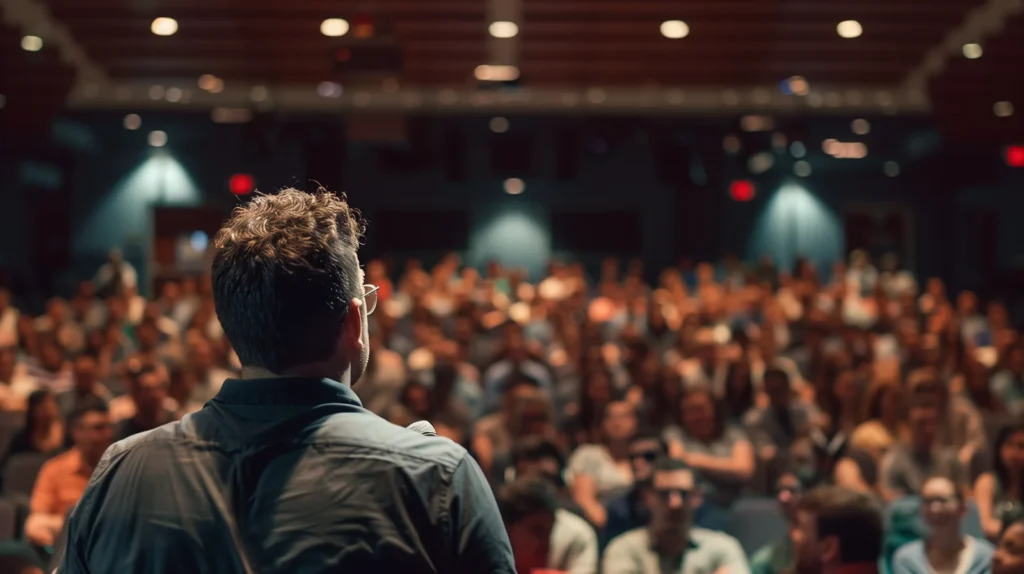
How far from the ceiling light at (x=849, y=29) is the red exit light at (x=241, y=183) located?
9320 mm

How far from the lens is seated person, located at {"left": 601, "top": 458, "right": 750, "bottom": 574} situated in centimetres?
418

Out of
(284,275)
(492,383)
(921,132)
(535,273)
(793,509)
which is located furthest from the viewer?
(535,273)

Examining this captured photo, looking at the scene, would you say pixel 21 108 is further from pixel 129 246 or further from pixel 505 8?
pixel 505 8

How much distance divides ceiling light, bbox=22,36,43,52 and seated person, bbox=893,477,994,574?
9.65m

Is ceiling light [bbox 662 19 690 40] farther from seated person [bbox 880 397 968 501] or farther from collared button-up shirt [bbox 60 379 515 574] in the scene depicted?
collared button-up shirt [bbox 60 379 515 574]

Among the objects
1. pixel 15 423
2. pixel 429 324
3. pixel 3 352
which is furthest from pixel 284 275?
pixel 429 324

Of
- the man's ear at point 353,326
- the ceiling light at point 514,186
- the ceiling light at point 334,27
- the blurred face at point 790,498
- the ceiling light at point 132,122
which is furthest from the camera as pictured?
the ceiling light at point 514,186

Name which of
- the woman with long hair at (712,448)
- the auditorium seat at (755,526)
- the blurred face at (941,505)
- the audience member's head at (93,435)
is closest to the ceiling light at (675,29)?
the woman with long hair at (712,448)

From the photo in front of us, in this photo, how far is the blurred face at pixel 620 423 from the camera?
240 inches

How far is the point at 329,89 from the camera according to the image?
14.4m

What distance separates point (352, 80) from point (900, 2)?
4.55 m

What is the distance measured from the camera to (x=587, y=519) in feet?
15.8

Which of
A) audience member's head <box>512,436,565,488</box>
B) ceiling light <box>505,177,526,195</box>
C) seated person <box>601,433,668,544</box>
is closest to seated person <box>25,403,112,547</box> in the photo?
audience member's head <box>512,436,565,488</box>

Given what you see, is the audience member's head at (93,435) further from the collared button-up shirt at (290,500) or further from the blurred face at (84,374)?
the collared button-up shirt at (290,500)
